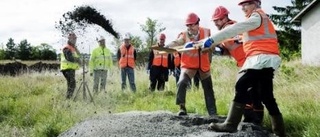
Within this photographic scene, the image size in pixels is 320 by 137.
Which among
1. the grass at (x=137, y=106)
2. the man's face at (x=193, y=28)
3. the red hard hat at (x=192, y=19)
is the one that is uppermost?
the red hard hat at (x=192, y=19)

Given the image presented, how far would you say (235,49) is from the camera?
684 cm

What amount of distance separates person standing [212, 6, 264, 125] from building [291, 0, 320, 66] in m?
22.4

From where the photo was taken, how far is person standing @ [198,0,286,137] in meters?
5.43

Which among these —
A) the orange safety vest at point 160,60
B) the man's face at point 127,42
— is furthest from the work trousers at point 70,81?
the orange safety vest at point 160,60

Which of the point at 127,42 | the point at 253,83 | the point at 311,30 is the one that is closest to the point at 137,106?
the point at 127,42

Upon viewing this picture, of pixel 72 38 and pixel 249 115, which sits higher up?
pixel 72 38

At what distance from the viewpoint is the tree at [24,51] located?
210ft

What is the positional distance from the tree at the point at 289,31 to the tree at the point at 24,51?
3552 cm

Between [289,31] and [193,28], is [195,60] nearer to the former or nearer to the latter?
[193,28]

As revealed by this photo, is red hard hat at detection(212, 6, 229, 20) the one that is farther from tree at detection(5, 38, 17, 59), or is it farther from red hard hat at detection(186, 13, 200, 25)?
tree at detection(5, 38, 17, 59)

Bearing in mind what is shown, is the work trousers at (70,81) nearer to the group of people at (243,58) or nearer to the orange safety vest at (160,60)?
the orange safety vest at (160,60)

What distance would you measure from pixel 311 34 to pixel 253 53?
25.7m

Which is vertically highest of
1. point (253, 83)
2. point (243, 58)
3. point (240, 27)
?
point (240, 27)

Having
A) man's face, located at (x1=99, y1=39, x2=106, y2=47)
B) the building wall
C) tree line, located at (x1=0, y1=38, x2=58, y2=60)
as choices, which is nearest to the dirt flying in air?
man's face, located at (x1=99, y1=39, x2=106, y2=47)
